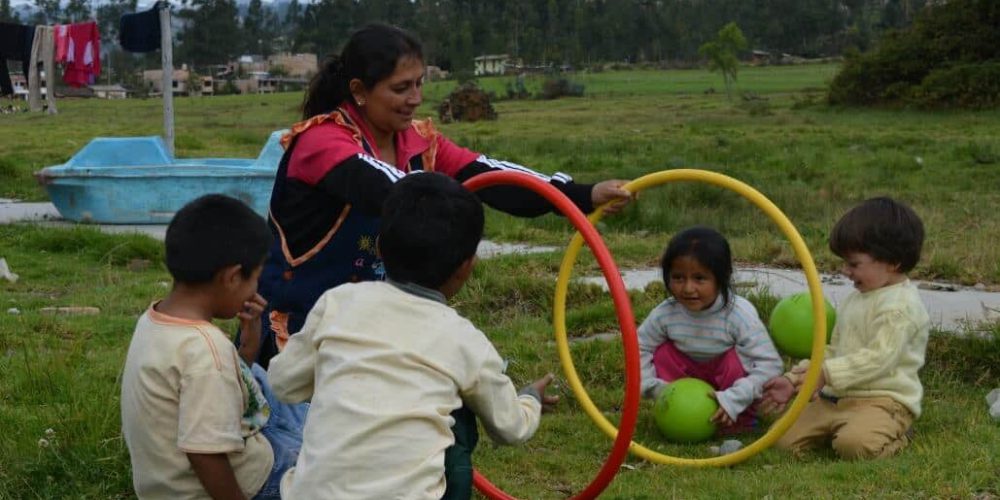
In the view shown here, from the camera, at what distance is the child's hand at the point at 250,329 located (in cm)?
392

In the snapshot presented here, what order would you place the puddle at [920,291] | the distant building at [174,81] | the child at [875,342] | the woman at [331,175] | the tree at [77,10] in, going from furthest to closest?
1. the tree at [77,10]
2. the distant building at [174,81]
3. the puddle at [920,291]
4. the child at [875,342]
5. the woman at [331,175]

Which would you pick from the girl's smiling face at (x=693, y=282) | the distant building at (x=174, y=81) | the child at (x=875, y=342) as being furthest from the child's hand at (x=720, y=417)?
the distant building at (x=174, y=81)

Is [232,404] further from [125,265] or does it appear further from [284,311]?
[125,265]

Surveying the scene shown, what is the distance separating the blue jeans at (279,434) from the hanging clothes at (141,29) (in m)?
9.61

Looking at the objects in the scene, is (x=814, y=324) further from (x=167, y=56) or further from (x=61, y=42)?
(x=61, y=42)

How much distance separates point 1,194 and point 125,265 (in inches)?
231

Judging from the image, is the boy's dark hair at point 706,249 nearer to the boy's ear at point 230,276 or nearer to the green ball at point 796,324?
the green ball at point 796,324

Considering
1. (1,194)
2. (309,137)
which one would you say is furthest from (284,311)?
(1,194)

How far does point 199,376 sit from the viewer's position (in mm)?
3471

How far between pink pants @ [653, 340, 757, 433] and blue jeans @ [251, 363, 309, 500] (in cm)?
203

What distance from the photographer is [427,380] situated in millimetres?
3207

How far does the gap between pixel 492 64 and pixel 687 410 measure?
197ft

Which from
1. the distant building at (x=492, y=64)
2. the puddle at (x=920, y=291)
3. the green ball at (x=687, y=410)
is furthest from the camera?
the distant building at (x=492, y=64)

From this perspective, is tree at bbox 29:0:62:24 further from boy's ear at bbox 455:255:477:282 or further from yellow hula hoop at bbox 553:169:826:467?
boy's ear at bbox 455:255:477:282
